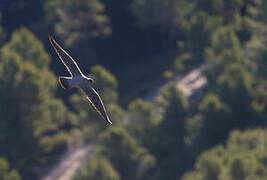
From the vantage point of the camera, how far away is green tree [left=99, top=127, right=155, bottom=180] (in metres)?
41.2

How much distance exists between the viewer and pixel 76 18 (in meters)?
61.2

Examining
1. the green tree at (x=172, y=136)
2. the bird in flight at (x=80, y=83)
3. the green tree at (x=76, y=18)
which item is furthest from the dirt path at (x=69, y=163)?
the bird in flight at (x=80, y=83)

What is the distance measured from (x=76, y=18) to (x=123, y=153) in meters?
24.7

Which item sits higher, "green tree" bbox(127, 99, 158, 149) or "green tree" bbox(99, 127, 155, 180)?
"green tree" bbox(127, 99, 158, 149)

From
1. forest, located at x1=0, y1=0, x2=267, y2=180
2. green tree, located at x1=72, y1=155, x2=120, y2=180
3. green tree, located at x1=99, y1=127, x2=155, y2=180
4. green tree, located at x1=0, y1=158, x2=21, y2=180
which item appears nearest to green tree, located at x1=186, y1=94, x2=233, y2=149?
forest, located at x1=0, y1=0, x2=267, y2=180

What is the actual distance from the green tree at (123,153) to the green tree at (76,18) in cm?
2207

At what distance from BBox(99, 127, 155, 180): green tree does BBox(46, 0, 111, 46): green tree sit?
2207cm

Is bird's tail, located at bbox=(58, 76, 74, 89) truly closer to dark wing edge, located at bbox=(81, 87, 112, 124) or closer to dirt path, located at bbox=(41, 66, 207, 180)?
dark wing edge, located at bbox=(81, 87, 112, 124)

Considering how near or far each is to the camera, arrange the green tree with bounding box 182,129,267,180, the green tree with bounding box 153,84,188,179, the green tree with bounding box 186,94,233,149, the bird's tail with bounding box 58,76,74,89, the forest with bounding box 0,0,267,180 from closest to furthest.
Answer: the bird's tail with bounding box 58,76,74,89, the green tree with bounding box 182,129,267,180, the forest with bounding box 0,0,267,180, the green tree with bounding box 153,84,188,179, the green tree with bounding box 186,94,233,149

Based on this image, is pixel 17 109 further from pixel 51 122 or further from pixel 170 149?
pixel 170 149

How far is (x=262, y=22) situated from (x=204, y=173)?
19939mm

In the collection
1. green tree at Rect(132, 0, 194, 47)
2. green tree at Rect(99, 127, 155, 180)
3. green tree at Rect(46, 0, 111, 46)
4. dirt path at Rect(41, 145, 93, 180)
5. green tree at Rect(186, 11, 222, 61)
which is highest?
green tree at Rect(132, 0, 194, 47)

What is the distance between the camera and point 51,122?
1901 inches

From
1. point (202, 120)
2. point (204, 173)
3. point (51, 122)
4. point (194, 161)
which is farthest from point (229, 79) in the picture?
point (51, 122)
